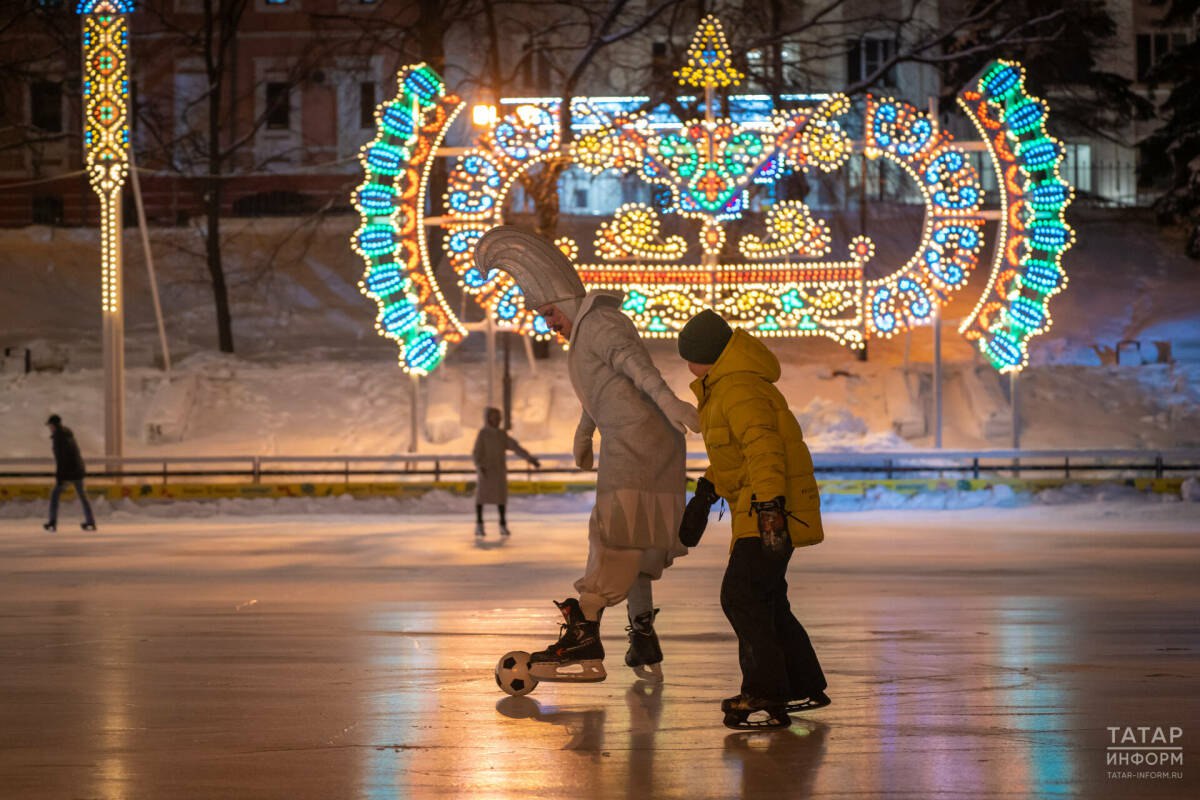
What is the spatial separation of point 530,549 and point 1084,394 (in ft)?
49.4

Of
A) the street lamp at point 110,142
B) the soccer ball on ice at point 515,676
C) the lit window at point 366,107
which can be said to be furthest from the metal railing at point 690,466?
the lit window at point 366,107

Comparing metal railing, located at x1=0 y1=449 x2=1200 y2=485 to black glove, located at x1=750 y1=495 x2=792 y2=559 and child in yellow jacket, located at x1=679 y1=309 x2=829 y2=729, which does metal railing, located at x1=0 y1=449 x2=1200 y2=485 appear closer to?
child in yellow jacket, located at x1=679 y1=309 x2=829 y2=729

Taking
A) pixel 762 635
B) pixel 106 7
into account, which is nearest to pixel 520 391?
pixel 106 7

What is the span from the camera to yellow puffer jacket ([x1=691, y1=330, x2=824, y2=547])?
6922mm

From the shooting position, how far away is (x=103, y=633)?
33.1 feet

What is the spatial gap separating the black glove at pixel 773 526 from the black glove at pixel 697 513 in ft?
1.59

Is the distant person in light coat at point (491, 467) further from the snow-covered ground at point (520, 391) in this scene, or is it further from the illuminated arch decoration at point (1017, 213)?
the snow-covered ground at point (520, 391)

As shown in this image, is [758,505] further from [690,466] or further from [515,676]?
[690,466]

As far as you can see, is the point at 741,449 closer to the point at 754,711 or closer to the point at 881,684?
the point at 754,711

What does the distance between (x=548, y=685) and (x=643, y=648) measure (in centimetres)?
49

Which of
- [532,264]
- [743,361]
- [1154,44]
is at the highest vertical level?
[1154,44]

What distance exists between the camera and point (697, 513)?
292 inches

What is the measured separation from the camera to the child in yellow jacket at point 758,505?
6891mm

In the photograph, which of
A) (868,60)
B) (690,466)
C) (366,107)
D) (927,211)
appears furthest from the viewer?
(366,107)
